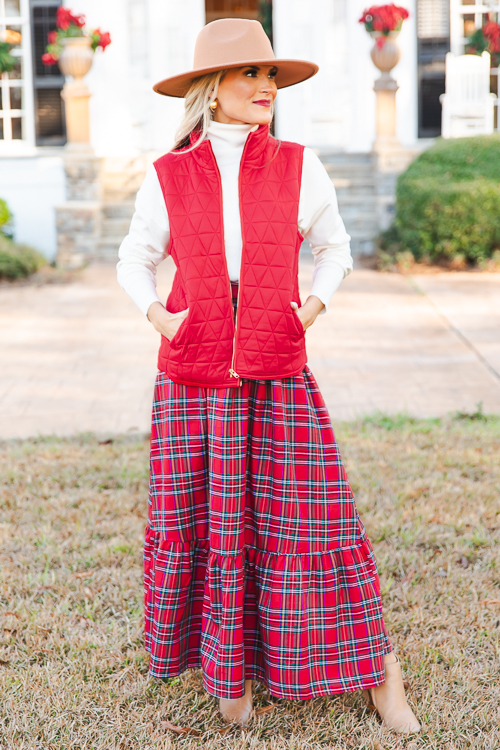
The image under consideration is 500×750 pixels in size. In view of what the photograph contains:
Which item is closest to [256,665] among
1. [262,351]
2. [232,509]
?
[232,509]

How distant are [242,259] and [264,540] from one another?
0.64 meters

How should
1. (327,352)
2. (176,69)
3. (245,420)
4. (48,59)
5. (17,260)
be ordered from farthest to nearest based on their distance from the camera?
(176,69)
(48,59)
(17,260)
(327,352)
(245,420)

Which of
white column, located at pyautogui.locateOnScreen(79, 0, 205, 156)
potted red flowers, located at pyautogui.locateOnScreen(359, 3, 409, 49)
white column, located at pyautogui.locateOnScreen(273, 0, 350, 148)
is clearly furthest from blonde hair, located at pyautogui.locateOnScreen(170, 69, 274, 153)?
white column, located at pyautogui.locateOnScreen(273, 0, 350, 148)

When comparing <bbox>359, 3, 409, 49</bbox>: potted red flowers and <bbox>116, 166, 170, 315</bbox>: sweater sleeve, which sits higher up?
<bbox>359, 3, 409, 49</bbox>: potted red flowers

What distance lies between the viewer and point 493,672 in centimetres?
212

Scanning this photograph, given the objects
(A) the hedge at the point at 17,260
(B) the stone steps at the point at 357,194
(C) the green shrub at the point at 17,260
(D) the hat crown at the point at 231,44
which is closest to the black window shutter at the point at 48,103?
(A) the hedge at the point at 17,260

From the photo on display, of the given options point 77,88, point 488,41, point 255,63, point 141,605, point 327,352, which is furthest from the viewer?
point 488,41

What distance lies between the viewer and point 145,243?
1869 millimetres

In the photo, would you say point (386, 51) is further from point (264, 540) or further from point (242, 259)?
point (264, 540)

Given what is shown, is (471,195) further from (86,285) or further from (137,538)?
(137,538)

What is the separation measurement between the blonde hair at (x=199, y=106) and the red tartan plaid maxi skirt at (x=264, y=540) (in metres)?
0.37

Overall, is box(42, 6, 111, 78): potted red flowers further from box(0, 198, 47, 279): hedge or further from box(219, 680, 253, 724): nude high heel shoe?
box(219, 680, 253, 724): nude high heel shoe

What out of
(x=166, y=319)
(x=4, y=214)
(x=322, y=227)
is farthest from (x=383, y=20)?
(x=166, y=319)

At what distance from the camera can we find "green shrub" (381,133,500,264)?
7.80 meters
